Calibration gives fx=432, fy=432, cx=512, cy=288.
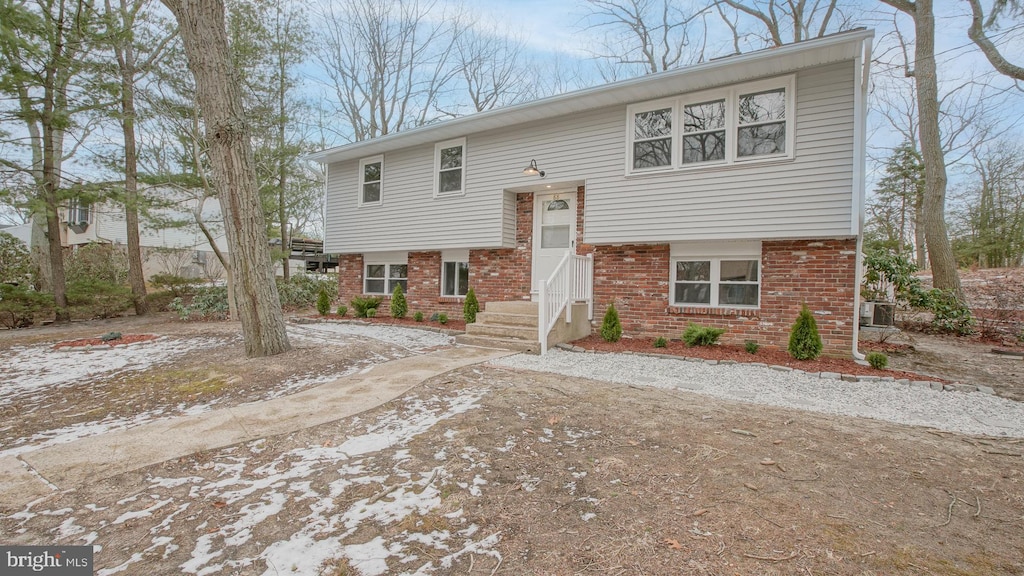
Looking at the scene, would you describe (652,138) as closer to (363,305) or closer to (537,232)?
(537,232)

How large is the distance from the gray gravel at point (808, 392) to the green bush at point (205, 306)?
9512mm

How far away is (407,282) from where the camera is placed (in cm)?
1104

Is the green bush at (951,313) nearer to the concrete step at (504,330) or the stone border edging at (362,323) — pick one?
the concrete step at (504,330)

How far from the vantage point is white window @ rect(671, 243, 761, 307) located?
7.03m

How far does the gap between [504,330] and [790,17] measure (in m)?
14.8

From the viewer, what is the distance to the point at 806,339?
5945 mm

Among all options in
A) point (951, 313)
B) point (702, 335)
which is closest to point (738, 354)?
point (702, 335)

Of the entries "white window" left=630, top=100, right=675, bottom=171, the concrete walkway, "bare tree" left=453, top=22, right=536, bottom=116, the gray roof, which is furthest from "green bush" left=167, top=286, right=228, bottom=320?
"bare tree" left=453, top=22, right=536, bottom=116

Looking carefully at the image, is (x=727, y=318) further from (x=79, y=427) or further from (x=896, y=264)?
(x=79, y=427)

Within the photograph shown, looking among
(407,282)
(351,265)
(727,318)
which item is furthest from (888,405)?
(351,265)

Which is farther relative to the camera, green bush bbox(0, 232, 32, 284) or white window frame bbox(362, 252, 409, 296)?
green bush bbox(0, 232, 32, 284)

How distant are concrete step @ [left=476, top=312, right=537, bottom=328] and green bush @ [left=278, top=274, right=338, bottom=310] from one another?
24.7ft

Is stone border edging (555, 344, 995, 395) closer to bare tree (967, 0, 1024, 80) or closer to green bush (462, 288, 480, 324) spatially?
green bush (462, 288, 480, 324)

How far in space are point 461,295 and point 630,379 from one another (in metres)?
5.74
